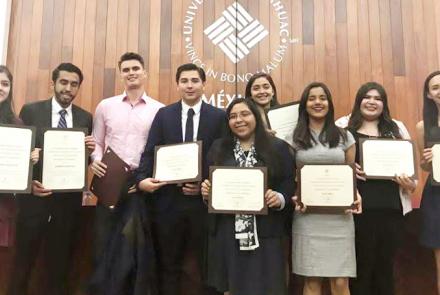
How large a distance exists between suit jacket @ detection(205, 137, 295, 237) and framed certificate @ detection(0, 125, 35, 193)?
0.88m

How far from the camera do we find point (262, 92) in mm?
2549

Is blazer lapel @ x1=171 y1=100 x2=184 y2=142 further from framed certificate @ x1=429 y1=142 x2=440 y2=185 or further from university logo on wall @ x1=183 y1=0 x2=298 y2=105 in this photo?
university logo on wall @ x1=183 y1=0 x2=298 y2=105

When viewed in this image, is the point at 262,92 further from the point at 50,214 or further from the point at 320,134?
the point at 50,214

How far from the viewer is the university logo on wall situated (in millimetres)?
3877

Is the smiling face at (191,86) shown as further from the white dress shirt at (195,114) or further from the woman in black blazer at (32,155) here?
the woman in black blazer at (32,155)

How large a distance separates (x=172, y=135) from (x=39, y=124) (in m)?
0.72

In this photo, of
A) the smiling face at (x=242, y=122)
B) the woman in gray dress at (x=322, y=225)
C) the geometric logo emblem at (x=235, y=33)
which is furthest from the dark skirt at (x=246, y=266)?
the geometric logo emblem at (x=235, y=33)

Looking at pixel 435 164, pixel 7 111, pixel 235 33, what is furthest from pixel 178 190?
pixel 235 33

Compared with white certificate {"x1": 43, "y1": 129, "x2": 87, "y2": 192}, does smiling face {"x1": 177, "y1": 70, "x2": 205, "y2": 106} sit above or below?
above

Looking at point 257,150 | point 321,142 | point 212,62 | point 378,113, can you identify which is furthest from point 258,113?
point 212,62

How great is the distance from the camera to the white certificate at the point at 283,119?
2.35 metres

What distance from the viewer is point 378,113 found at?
7.23ft

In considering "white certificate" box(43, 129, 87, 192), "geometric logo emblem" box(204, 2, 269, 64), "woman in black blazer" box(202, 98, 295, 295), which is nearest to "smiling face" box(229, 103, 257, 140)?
"woman in black blazer" box(202, 98, 295, 295)

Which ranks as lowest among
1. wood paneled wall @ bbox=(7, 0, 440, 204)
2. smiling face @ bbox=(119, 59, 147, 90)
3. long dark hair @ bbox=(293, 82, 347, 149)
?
long dark hair @ bbox=(293, 82, 347, 149)
